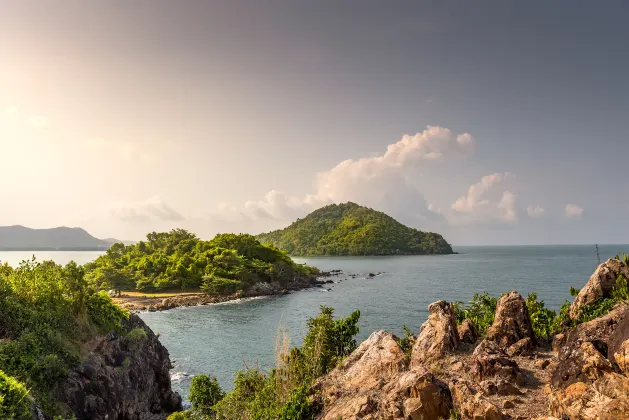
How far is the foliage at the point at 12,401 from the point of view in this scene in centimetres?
1272

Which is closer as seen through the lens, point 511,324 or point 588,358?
point 588,358

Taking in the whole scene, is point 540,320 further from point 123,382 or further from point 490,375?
point 123,382

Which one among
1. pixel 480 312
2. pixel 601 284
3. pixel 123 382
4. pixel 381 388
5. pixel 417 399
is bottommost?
pixel 123 382

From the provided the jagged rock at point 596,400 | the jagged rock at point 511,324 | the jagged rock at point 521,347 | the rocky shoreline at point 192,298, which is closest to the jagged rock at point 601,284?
the jagged rock at point 511,324

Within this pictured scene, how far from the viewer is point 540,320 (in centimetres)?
1720

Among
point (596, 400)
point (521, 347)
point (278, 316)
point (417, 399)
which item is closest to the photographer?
point (596, 400)

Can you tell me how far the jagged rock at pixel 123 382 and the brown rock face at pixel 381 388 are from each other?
12.4 m

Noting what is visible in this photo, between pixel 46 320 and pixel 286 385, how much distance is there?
45.0 feet

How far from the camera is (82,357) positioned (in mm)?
19984

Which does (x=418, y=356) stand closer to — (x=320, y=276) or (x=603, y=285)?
(x=603, y=285)

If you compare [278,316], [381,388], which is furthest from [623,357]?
[278,316]

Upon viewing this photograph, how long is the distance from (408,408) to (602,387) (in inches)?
196

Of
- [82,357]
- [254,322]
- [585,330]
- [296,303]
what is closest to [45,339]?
[82,357]

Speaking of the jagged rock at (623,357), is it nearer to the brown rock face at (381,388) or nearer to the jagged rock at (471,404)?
the jagged rock at (471,404)
